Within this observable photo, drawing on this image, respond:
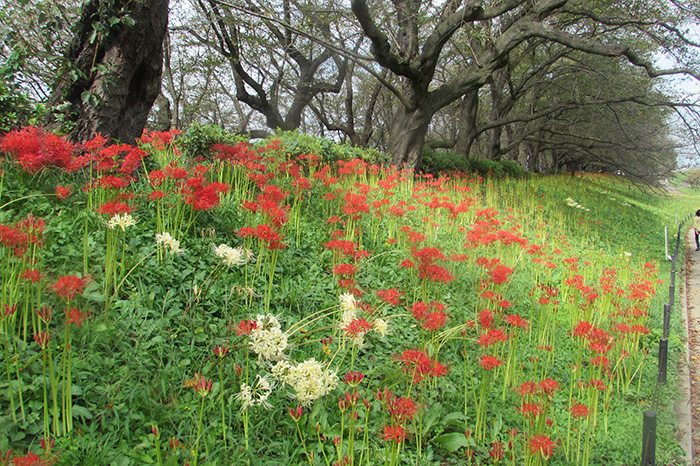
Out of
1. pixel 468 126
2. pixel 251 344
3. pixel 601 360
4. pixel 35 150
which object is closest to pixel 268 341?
pixel 251 344

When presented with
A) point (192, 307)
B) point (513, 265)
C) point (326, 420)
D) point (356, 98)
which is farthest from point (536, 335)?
point (356, 98)

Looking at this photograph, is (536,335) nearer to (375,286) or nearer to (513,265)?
(513,265)

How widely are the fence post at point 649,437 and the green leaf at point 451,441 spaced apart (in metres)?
0.90

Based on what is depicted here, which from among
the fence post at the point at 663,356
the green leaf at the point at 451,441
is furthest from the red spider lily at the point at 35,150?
the fence post at the point at 663,356

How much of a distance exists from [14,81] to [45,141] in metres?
2.33

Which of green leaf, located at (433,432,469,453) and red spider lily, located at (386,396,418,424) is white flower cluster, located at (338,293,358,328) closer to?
red spider lily, located at (386,396,418,424)

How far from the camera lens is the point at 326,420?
7.05 feet

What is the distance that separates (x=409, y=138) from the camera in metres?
9.62

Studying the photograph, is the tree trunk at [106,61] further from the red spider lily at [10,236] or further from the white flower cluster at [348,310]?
the white flower cluster at [348,310]

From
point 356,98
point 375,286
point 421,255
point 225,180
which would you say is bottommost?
point 375,286

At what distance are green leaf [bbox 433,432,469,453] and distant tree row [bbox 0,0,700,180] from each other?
4333 mm

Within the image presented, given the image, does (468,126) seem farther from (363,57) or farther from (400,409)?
(400,409)

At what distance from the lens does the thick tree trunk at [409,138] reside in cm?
956

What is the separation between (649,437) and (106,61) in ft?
17.9
